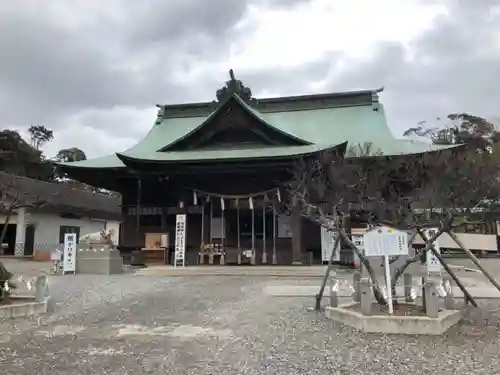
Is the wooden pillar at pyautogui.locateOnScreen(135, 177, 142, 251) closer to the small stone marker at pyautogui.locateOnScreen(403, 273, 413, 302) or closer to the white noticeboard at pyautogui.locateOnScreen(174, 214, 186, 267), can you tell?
the white noticeboard at pyautogui.locateOnScreen(174, 214, 186, 267)

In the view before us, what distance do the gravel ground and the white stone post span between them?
1979 cm

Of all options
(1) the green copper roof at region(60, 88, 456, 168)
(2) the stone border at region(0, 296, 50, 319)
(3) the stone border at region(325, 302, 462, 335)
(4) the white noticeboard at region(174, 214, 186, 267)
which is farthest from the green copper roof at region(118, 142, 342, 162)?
(3) the stone border at region(325, 302, 462, 335)

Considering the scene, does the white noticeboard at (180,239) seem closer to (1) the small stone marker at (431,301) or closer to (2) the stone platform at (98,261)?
(2) the stone platform at (98,261)

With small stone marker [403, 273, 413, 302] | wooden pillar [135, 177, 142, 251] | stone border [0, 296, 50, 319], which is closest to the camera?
stone border [0, 296, 50, 319]

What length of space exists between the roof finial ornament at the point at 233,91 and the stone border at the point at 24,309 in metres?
11.1

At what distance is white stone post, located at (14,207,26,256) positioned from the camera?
83.3ft

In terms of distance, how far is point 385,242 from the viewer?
647 cm

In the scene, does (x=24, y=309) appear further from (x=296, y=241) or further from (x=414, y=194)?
(x=296, y=241)

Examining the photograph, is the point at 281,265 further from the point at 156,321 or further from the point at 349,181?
the point at 156,321

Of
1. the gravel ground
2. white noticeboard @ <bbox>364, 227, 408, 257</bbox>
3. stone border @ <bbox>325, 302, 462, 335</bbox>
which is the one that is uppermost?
white noticeboard @ <bbox>364, 227, 408, 257</bbox>

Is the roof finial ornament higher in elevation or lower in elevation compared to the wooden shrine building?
higher

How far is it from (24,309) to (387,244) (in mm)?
5979

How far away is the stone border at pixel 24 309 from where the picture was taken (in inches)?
272

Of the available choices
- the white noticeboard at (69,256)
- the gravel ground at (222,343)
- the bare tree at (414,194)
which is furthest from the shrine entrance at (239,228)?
the gravel ground at (222,343)
